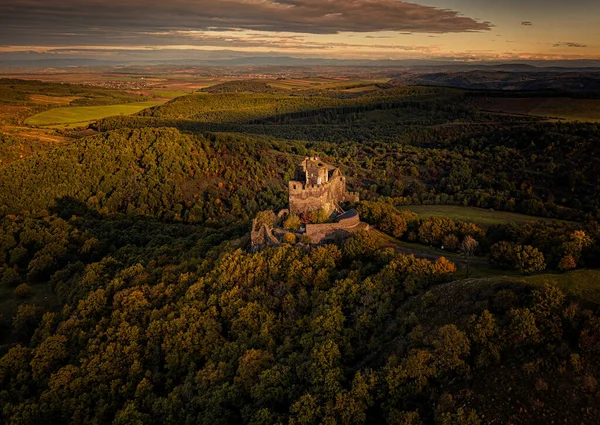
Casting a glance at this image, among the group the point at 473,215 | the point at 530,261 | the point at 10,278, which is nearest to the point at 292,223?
the point at 530,261

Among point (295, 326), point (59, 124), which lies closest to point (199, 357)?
point (295, 326)

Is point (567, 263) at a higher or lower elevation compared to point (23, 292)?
higher

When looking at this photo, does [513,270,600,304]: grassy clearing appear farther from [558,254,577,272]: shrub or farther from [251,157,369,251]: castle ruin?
[251,157,369,251]: castle ruin

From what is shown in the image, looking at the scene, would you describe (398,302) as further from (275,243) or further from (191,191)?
(191,191)

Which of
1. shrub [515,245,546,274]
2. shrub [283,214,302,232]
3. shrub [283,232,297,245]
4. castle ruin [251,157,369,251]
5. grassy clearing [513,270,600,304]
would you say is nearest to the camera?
grassy clearing [513,270,600,304]

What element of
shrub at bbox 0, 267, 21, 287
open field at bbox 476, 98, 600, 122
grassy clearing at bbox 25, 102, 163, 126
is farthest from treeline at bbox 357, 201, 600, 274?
grassy clearing at bbox 25, 102, 163, 126

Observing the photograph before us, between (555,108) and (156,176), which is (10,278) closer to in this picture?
(156,176)
